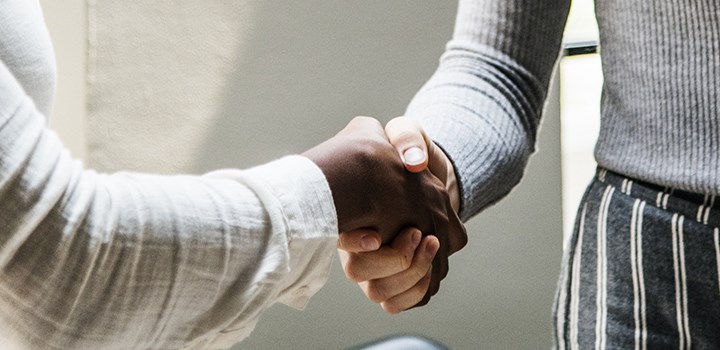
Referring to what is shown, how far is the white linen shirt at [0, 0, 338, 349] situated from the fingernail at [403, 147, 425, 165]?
189 millimetres

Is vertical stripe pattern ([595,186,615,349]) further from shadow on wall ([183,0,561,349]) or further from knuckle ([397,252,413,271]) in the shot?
shadow on wall ([183,0,561,349])

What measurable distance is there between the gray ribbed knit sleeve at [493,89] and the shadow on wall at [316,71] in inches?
30.9

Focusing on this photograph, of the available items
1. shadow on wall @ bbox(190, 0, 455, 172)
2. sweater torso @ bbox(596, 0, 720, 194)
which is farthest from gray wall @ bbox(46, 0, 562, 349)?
sweater torso @ bbox(596, 0, 720, 194)

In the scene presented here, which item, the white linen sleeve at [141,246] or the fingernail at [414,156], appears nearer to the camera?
the white linen sleeve at [141,246]

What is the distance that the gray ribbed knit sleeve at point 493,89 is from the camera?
1016 mm

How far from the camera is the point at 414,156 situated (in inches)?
38.3

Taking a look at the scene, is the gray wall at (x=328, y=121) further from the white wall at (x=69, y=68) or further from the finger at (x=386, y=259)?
the finger at (x=386, y=259)

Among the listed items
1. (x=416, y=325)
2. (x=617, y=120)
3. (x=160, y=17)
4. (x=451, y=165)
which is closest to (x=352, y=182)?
(x=451, y=165)

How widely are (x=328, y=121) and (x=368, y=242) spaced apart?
92 cm

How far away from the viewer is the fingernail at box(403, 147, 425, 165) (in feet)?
3.17

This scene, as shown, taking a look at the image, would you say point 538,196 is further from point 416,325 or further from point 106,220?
point 106,220

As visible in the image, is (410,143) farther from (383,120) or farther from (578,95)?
(578,95)

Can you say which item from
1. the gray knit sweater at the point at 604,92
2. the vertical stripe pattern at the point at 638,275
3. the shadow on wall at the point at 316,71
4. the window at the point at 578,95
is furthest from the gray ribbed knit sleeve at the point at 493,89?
the window at the point at 578,95

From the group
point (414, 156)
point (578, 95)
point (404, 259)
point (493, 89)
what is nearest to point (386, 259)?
point (404, 259)
